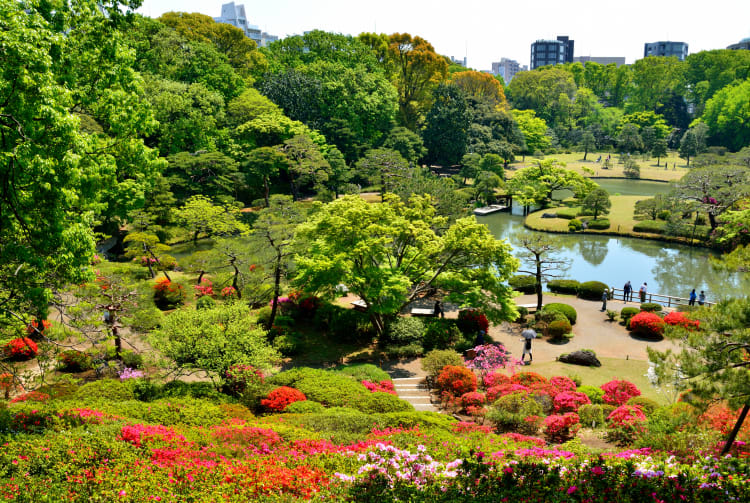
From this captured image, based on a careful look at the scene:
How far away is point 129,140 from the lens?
11.8m

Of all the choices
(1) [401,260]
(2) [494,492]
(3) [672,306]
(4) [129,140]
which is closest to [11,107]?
(4) [129,140]

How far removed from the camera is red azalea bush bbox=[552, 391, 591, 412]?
12.7 metres

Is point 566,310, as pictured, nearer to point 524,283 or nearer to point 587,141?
point 524,283

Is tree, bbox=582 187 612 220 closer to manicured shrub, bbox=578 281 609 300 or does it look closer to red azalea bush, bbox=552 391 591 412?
manicured shrub, bbox=578 281 609 300

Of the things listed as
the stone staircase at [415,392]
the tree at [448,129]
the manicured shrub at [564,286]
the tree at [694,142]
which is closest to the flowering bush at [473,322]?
the stone staircase at [415,392]

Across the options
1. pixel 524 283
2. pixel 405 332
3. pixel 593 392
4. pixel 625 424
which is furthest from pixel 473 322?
pixel 625 424

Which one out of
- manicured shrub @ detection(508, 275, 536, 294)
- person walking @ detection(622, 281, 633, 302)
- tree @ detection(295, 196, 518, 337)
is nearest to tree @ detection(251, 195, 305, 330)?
tree @ detection(295, 196, 518, 337)

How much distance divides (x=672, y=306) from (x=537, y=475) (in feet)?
65.0

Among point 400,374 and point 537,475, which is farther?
point 400,374

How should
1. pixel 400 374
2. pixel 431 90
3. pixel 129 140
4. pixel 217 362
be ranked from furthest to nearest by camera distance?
pixel 431 90
pixel 400 374
pixel 217 362
pixel 129 140

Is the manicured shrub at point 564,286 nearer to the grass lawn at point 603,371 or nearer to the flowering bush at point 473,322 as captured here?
the flowering bush at point 473,322

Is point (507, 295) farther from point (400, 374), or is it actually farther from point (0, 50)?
point (0, 50)

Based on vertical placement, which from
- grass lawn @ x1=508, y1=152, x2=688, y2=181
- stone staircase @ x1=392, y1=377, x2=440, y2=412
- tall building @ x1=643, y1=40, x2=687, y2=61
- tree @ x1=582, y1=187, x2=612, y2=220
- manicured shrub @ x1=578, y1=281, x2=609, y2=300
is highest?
tall building @ x1=643, y1=40, x2=687, y2=61

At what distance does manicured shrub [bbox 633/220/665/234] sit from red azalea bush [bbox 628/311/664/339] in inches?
714
